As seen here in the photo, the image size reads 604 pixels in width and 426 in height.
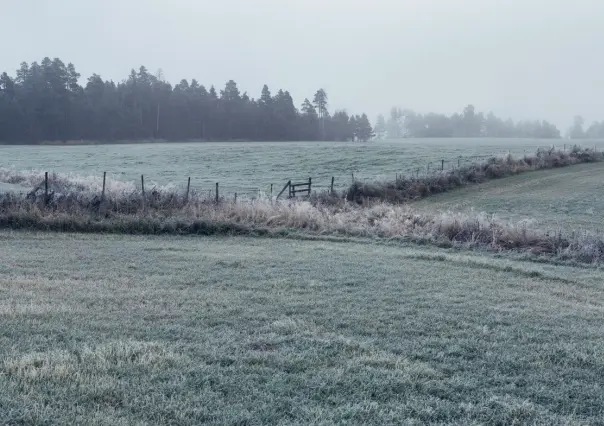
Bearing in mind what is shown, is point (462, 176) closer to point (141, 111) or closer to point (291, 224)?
point (291, 224)

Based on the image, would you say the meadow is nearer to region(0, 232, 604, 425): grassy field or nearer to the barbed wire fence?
region(0, 232, 604, 425): grassy field

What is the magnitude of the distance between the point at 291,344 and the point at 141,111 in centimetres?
8017

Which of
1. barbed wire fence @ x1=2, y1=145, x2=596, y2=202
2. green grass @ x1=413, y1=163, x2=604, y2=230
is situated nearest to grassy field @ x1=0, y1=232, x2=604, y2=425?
barbed wire fence @ x1=2, y1=145, x2=596, y2=202

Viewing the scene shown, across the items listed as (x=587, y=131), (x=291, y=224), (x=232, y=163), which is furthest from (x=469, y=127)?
(x=291, y=224)

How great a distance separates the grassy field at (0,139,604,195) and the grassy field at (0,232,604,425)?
68.1 feet

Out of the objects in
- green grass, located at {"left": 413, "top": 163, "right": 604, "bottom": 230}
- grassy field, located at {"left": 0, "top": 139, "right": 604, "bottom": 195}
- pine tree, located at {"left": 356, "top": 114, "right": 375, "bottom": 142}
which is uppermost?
pine tree, located at {"left": 356, "top": 114, "right": 375, "bottom": 142}

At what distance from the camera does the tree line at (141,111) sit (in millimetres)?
73312

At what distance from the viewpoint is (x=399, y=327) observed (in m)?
7.17

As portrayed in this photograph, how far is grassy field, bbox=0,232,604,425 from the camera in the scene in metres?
4.64

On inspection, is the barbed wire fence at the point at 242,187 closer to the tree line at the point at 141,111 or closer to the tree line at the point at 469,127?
the tree line at the point at 141,111

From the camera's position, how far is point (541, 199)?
29953mm

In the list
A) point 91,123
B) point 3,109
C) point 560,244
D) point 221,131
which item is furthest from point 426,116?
point 560,244

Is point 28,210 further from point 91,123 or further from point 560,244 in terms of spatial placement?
point 91,123

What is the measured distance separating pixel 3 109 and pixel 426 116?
97.5m
